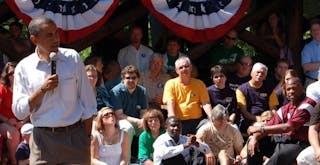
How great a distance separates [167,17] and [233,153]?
1.85 meters

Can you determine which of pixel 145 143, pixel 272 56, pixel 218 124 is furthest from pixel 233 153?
pixel 272 56

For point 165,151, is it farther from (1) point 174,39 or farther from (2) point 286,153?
(1) point 174,39

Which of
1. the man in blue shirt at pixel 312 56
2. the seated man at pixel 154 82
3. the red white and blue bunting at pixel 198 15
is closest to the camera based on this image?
the red white and blue bunting at pixel 198 15

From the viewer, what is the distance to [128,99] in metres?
9.00

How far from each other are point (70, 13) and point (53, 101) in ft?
13.1

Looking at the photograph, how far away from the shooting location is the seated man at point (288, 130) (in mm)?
7609

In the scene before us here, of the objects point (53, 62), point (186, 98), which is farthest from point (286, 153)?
point (53, 62)

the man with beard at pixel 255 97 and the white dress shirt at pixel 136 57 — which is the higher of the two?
the white dress shirt at pixel 136 57

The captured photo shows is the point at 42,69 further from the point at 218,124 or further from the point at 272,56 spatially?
the point at 272,56

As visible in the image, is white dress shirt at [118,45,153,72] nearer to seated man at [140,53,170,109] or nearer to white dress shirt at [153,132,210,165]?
seated man at [140,53,170,109]

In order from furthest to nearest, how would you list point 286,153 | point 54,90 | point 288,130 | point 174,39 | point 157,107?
point 174,39 < point 157,107 < point 286,153 < point 288,130 < point 54,90

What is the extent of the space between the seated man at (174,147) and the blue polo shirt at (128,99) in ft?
3.10

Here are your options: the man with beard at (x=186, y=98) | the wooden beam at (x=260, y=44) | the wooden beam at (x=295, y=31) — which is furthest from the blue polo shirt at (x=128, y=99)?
the wooden beam at (x=295, y=31)

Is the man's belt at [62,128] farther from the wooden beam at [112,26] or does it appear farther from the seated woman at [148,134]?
the wooden beam at [112,26]
